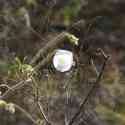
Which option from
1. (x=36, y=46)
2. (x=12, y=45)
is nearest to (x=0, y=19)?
(x=12, y=45)

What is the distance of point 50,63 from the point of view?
2982mm

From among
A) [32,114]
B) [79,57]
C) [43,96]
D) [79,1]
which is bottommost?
[32,114]

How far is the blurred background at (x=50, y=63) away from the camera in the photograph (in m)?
2.75

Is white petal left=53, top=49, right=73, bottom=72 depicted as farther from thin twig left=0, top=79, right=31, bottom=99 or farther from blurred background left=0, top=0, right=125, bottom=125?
thin twig left=0, top=79, right=31, bottom=99

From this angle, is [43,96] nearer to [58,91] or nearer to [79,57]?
[79,57]

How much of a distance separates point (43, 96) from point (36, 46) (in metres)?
1.71

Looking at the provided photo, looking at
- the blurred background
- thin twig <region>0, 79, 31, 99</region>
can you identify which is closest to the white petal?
the blurred background

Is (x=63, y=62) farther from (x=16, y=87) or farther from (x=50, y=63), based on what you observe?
(x=16, y=87)

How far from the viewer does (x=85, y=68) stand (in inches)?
108

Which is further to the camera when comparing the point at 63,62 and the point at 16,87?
the point at 63,62

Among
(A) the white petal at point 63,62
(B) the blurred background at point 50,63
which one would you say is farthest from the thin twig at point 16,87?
(A) the white petal at point 63,62

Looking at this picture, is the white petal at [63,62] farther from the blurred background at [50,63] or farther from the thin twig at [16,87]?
the thin twig at [16,87]

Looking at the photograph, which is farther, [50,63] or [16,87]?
[50,63]

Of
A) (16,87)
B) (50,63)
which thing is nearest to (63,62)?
(50,63)
